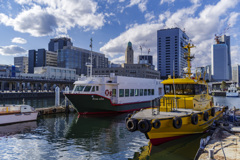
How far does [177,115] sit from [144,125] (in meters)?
3.26

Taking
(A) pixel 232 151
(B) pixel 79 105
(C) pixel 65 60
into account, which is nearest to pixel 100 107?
(B) pixel 79 105

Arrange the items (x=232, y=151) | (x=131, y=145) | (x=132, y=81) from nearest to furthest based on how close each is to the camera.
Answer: (x=232, y=151)
(x=131, y=145)
(x=132, y=81)

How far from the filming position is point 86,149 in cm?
1453

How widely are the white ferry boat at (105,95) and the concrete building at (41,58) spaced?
165 metres

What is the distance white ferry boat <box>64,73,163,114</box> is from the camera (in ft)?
93.7

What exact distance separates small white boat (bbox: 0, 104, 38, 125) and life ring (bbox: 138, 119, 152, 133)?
17764 mm

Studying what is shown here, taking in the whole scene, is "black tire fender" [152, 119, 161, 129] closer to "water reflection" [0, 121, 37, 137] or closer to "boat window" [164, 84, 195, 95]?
"boat window" [164, 84, 195, 95]

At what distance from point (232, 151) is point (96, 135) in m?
12.1

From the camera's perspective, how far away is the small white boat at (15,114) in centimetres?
2224

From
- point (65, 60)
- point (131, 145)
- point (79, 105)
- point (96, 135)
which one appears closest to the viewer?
point (131, 145)

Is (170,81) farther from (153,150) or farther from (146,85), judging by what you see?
(146,85)

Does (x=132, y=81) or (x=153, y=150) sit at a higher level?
(x=132, y=81)

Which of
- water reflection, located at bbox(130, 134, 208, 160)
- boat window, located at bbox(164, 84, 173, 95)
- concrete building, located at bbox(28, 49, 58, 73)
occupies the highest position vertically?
concrete building, located at bbox(28, 49, 58, 73)

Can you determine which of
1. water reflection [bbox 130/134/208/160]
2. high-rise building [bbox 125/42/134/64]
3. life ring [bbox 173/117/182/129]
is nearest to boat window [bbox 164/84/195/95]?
water reflection [bbox 130/134/208/160]
